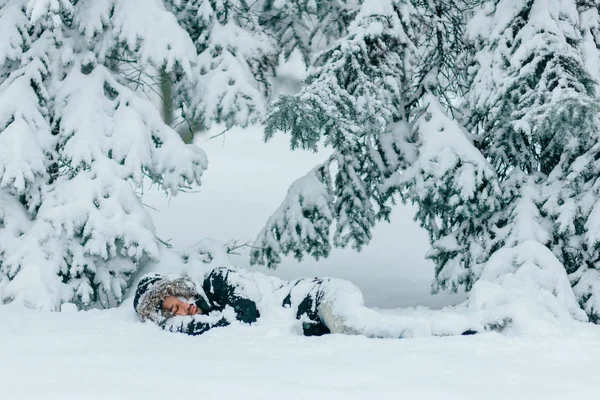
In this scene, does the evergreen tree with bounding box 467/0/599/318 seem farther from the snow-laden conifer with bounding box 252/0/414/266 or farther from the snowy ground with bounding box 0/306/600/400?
the snowy ground with bounding box 0/306/600/400

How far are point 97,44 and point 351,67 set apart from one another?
2845mm

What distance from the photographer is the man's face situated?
215 inches

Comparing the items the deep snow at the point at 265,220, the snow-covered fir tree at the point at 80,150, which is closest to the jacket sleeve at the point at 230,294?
the snow-covered fir tree at the point at 80,150

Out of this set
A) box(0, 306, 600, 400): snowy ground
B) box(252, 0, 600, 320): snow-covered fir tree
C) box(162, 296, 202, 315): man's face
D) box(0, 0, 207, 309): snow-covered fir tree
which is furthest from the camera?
box(0, 0, 207, 309): snow-covered fir tree

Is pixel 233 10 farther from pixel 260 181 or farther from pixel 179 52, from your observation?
pixel 260 181

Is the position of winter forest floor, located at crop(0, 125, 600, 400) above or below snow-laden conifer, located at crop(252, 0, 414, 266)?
below

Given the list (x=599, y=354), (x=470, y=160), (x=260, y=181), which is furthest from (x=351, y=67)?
(x=260, y=181)

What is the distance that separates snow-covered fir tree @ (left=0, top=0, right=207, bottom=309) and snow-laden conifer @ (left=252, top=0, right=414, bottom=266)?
1489mm

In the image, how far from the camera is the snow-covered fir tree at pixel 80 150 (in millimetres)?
7168

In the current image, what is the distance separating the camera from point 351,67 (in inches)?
312

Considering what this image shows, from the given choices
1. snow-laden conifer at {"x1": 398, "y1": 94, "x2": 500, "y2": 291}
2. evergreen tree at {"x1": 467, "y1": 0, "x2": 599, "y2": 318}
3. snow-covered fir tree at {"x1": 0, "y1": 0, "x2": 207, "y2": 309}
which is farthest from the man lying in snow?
snow-laden conifer at {"x1": 398, "y1": 94, "x2": 500, "y2": 291}

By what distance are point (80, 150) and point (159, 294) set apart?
2.52 metres

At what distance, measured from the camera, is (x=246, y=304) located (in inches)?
220

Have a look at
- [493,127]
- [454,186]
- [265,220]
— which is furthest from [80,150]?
[265,220]
